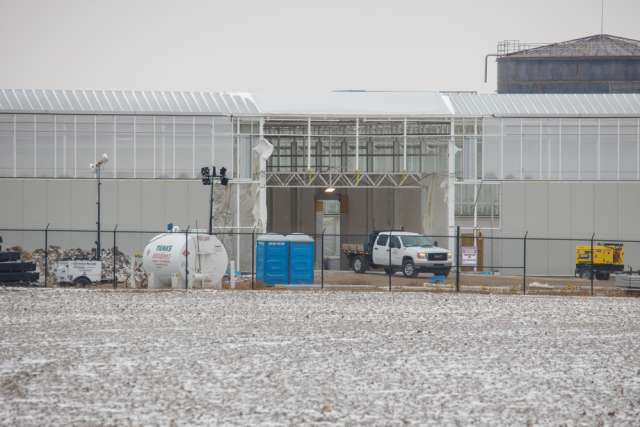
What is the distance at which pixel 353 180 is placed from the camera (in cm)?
6156

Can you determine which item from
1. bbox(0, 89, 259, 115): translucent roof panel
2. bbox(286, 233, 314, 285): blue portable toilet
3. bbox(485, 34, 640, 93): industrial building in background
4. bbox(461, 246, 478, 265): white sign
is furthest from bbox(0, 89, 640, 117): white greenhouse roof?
bbox(485, 34, 640, 93): industrial building in background

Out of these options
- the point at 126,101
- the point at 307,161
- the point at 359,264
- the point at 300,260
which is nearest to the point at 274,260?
the point at 300,260

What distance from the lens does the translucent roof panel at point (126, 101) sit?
182 ft

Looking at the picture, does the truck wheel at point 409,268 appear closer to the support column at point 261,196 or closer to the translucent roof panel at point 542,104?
the support column at point 261,196

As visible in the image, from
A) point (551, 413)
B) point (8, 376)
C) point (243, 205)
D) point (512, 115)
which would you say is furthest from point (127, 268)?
point (551, 413)

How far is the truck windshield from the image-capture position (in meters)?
48.8

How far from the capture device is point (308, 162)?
172 feet

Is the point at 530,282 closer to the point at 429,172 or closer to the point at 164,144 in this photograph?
the point at 429,172

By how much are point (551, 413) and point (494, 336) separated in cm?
923

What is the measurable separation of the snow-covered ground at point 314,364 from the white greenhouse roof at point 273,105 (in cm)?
2408

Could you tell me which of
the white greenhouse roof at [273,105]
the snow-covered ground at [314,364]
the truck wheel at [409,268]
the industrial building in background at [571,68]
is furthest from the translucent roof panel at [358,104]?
the industrial building in background at [571,68]

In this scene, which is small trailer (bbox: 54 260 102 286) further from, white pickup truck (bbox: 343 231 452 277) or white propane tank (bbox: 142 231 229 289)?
Result: white pickup truck (bbox: 343 231 452 277)

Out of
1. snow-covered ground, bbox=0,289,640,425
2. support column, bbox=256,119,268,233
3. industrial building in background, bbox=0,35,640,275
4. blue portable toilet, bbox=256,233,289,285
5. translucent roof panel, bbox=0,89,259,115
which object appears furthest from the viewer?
translucent roof panel, bbox=0,89,259,115

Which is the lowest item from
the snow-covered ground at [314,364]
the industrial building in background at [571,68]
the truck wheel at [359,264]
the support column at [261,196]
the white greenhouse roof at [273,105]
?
the snow-covered ground at [314,364]
